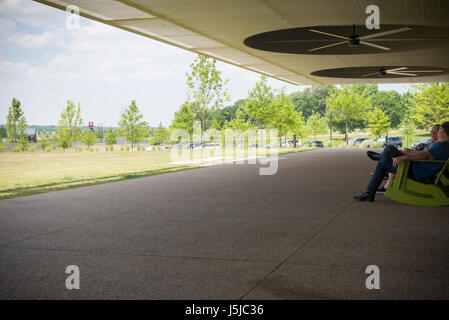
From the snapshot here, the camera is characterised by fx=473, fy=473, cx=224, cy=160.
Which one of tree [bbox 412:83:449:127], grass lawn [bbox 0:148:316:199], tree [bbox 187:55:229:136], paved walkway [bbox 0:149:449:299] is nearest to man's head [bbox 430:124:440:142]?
paved walkway [bbox 0:149:449:299]

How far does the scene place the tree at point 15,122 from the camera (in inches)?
1432

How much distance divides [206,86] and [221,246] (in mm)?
26237

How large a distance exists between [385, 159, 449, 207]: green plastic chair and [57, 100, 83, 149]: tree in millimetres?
37431

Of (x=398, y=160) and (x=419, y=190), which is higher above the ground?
(x=398, y=160)

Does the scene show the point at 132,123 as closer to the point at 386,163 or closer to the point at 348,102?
the point at 348,102

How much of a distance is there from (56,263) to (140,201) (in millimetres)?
3966

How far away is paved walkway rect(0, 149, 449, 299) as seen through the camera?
3.46 metres

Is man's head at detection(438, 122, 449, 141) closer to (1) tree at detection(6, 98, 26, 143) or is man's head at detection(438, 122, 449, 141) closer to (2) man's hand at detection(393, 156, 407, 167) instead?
(2) man's hand at detection(393, 156, 407, 167)

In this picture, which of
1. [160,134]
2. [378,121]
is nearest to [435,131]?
[378,121]

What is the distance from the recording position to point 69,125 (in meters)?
42.2

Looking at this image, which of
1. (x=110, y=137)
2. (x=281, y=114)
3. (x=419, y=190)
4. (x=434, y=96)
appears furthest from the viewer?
(x=110, y=137)

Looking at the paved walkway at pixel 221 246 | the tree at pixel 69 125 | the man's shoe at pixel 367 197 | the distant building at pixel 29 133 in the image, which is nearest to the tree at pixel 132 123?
the tree at pixel 69 125

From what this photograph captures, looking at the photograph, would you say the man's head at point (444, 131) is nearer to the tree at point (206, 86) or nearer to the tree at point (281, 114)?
the tree at point (206, 86)

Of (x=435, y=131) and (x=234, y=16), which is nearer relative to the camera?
(x=435, y=131)
